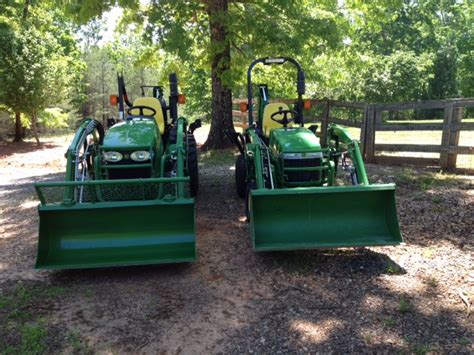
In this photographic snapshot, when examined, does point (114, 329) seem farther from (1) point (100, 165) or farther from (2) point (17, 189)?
(2) point (17, 189)

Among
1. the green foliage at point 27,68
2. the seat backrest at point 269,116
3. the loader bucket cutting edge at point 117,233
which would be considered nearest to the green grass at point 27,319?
the loader bucket cutting edge at point 117,233

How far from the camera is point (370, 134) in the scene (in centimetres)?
962

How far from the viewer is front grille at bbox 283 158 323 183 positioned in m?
5.17

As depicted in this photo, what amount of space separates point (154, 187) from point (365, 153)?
570cm

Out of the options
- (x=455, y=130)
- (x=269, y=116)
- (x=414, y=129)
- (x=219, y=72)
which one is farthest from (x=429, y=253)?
(x=219, y=72)

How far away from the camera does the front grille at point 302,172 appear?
5172 mm

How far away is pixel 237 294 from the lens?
3953 millimetres

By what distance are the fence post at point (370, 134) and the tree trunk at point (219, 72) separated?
3209 millimetres

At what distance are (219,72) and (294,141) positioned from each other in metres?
5.94

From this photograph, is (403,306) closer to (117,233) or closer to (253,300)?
(253,300)

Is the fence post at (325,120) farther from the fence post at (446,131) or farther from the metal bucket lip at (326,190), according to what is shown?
the metal bucket lip at (326,190)

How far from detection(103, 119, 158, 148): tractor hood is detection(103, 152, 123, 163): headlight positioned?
8 centimetres

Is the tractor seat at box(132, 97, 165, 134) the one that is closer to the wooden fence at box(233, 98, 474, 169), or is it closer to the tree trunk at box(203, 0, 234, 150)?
the tree trunk at box(203, 0, 234, 150)

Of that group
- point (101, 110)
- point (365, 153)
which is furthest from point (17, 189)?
point (101, 110)
